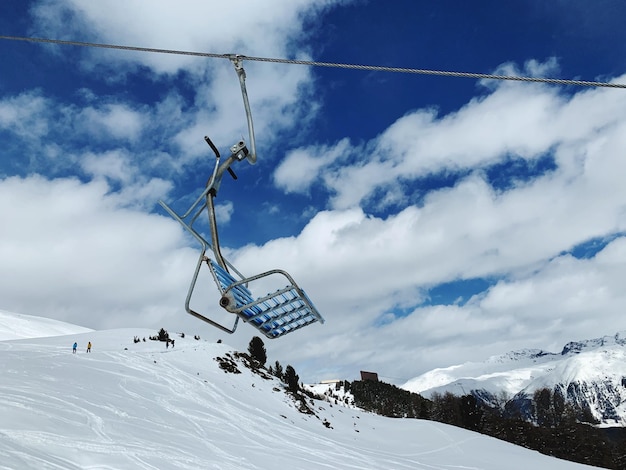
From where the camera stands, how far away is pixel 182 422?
1744 centimetres

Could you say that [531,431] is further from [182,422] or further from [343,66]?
[343,66]

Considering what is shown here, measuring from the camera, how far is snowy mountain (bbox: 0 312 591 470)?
38.7 feet

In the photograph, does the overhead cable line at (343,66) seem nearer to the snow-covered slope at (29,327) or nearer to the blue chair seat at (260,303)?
the blue chair seat at (260,303)

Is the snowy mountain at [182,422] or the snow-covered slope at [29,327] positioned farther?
the snow-covered slope at [29,327]

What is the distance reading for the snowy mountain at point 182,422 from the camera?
464 inches

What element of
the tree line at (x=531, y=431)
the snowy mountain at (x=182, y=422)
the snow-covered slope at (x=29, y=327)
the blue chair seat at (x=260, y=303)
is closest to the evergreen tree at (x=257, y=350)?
the tree line at (x=531, y=431)

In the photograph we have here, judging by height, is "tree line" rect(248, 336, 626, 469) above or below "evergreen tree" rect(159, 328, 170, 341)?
below

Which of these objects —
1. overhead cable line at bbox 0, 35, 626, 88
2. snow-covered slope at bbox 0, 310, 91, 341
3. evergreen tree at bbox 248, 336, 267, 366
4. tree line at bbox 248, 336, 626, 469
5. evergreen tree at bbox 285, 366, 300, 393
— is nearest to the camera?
overhead cable line at bbox 0, 35, 626, 88

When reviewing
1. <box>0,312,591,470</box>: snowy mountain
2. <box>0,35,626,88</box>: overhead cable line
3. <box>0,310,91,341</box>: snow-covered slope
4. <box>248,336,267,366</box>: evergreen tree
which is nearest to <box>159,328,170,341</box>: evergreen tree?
<box>0,312,591,470</box>: snowy mountain

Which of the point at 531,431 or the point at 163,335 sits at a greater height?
the point at 163,335

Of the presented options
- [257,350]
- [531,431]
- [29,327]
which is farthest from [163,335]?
[531,431]

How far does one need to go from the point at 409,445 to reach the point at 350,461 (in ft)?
33.3

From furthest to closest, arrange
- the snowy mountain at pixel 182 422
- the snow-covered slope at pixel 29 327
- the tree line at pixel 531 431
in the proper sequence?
the snow-covered slope at pixel 29 327 < the tree line at pixel 531 431 < the snowy mountain at pixel 182 422

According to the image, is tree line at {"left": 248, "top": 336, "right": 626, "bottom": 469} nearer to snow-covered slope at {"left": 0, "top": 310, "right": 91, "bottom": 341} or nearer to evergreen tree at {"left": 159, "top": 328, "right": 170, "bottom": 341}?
evergreen tree at {"left": 159, "top": 328, "right": 170, "bottom": 341}
